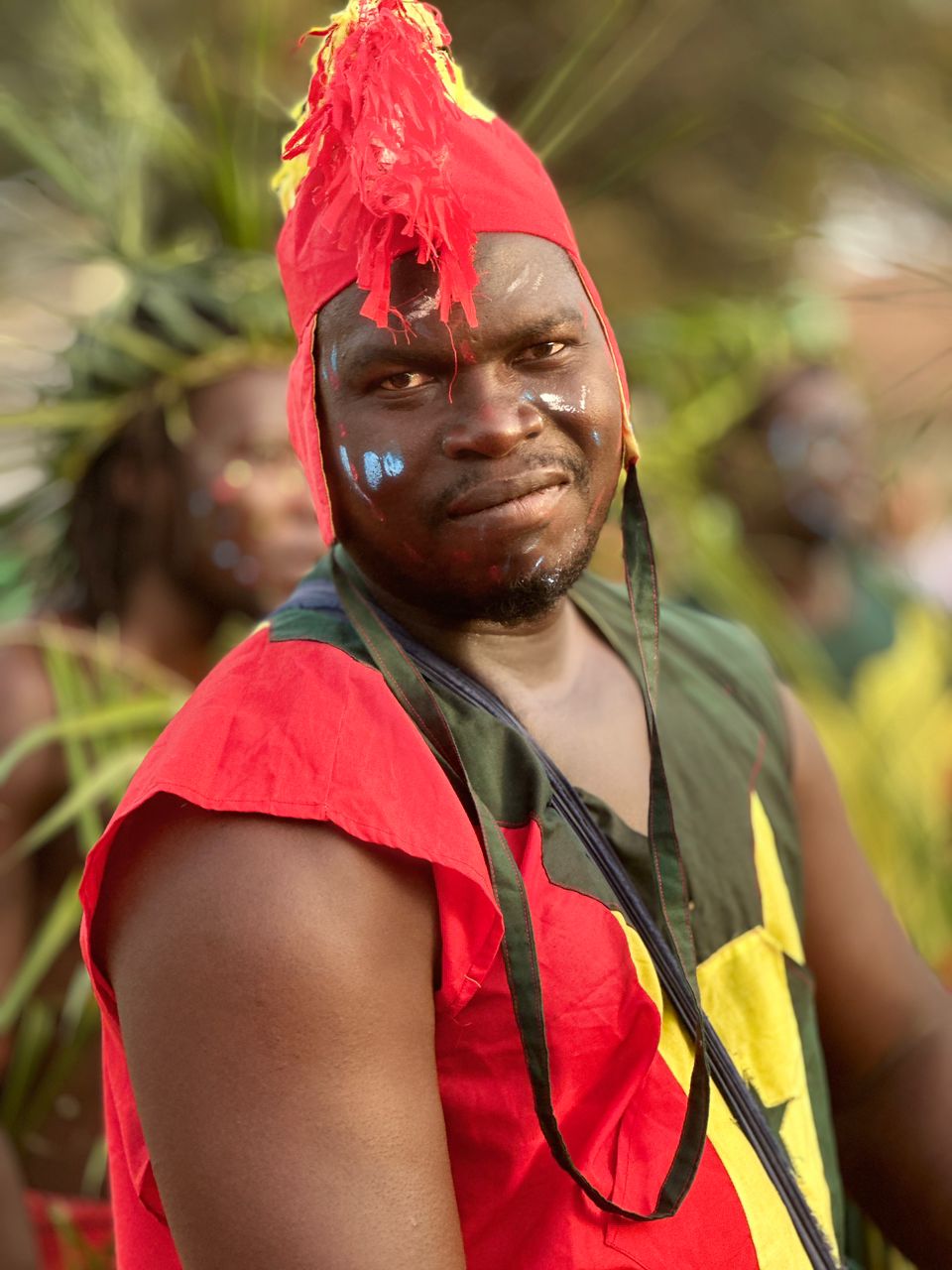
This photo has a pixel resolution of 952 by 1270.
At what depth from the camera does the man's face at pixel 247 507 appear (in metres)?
2.97

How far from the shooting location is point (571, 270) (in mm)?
1502

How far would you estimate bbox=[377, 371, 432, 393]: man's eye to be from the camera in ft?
4.62

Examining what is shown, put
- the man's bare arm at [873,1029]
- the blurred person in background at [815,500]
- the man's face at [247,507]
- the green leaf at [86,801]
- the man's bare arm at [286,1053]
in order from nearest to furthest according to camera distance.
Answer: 1. the man's bare arm at [286,1053]
2. the man's bare arm at [873,1029]
3. the green leaf at [86,801]
4. the man's face at [247,507]
5. the blurred person in background at [815,500]

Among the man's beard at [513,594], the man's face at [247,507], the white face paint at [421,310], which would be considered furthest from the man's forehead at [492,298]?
the man's face at [247,507]

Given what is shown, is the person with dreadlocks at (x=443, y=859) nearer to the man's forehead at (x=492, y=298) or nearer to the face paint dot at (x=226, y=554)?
the man's forehead at (x=492, y=298)

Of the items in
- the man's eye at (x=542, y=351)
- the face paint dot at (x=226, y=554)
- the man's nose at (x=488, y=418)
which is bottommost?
the face paint dot at (x=226, y=554)

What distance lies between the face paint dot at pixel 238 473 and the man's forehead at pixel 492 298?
154 cm

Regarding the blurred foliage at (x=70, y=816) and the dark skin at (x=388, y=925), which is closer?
the dark skin at (x=388, y=925)

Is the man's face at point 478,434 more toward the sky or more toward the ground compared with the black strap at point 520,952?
more toward the sky

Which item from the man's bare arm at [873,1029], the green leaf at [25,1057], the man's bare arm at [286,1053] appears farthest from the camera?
the green leaf at [25,1057]

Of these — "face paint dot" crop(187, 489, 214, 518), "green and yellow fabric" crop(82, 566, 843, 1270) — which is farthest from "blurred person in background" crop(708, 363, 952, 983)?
"green and yellow fabric" crop(82, 566, 843, 1270)

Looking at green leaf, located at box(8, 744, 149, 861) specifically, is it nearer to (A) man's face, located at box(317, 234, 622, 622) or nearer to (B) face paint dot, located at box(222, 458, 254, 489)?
(B) face paint dot, located at box(222, 458, 254, 489)

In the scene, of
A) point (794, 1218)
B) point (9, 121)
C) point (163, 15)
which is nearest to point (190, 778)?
point (794, 1218)

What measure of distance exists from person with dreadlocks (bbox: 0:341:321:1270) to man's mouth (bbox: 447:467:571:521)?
4.80 feet
